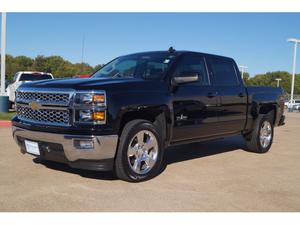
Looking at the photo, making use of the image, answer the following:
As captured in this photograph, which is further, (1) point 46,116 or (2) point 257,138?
(2) point 257,138

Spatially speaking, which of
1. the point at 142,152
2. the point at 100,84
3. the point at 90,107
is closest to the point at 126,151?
the point at 142,152

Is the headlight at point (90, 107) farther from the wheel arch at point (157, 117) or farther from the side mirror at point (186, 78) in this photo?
the side mirror at point (186, 78)

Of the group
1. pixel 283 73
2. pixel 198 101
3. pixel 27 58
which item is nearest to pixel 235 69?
pixel 198 101

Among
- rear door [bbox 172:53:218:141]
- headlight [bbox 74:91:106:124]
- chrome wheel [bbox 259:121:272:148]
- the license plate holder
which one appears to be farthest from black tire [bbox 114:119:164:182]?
chrome wheel [bbox 259:121:272:148]

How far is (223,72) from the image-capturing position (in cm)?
701

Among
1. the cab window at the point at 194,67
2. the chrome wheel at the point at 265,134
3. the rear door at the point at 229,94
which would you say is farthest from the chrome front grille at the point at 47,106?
the chrome wheel at the point at 265,134

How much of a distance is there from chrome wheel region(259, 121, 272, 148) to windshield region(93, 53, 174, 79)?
9.86 ft

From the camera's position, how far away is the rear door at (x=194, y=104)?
224 inches

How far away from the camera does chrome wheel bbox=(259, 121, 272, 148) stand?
26.0 feet

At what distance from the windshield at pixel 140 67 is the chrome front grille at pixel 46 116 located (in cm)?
144

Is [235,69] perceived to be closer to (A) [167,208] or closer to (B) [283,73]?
(A) [167,208]

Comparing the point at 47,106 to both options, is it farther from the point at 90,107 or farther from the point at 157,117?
the point at 157,117

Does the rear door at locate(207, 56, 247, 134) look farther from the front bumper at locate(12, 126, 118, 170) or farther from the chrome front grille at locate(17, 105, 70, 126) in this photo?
the chrome front grille at locate(17, 105, 70, 126)

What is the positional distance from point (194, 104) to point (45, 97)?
2.25 metres
